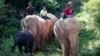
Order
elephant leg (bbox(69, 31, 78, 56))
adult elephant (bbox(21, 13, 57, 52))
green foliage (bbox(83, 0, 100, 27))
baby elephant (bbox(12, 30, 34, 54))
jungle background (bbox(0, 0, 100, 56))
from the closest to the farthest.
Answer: elephant leg (bbox(69, 31, 78, 56)) < baby elephant (bbox(12, 30, 34, 54)) < green foliage (bbox(83, 0, 100, 27)) < jungle background (bbox(0, 0, 100, 56)) < adult elephant (bbox(21, 13, 57, 52))

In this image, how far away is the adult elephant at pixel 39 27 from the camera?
14.0 metres

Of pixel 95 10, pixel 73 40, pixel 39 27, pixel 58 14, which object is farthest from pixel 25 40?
pixel 58 14

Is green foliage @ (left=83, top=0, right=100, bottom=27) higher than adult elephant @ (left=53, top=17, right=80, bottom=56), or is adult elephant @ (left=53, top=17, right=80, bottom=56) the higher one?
green foliage @ (left=83, top=0, right=100, bottom=27)

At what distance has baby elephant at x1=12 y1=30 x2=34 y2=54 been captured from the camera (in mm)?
13013

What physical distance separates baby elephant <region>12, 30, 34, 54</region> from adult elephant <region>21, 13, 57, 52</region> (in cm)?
77

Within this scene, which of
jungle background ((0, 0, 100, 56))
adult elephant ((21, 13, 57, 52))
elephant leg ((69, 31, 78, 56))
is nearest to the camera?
elephant leg ((69, 31, 78, 56))

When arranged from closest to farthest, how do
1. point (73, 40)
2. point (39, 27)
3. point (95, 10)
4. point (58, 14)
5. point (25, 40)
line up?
point (73, 40)
point (25, 40)
point (95, 10)
point (39, 27)
point (58, 14)

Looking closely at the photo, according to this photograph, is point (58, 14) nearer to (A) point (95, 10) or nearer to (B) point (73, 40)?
(A) point (95, 10)

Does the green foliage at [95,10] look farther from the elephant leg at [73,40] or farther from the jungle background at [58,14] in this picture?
the elephant leg at [73,40]

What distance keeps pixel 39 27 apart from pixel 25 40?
1.65m

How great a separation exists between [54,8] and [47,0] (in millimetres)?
560

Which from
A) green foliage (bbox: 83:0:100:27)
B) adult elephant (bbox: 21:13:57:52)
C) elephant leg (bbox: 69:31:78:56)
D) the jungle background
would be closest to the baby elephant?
the jungle background

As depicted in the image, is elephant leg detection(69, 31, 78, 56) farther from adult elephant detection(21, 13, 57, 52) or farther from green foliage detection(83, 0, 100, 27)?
adult elephant detection(21, 13, 57, 52)

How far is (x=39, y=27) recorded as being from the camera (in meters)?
14.6
